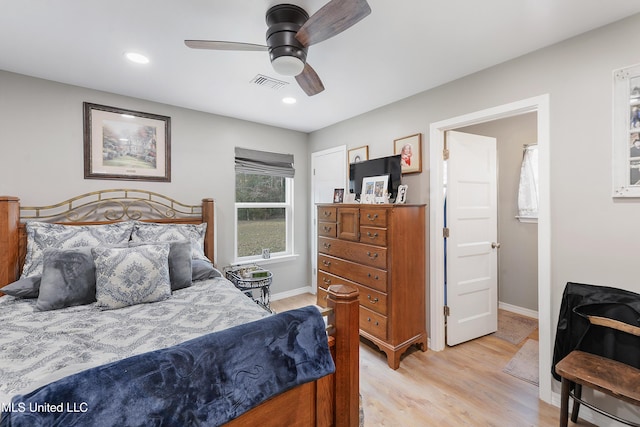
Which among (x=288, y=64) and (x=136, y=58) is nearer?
(x=288, y=64)

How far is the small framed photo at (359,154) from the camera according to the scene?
340 cm

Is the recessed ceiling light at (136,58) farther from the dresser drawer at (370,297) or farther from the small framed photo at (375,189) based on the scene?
the dresser drawer at (370,297)

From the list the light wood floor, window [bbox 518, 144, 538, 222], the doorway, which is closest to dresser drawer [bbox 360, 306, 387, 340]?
the light wood floor

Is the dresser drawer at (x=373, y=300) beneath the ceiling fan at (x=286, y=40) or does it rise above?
beneath

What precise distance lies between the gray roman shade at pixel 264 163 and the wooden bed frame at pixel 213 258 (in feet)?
2.47

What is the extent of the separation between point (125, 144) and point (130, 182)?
1.30 feet

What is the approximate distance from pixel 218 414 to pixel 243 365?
14 centimetres

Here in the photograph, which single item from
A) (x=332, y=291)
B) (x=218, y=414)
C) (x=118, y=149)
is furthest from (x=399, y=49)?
(x=118, y=149)

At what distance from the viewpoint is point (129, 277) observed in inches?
71.9

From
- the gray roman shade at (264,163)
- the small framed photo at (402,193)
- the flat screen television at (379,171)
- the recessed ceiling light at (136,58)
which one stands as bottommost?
the small framed photo at (402,193)

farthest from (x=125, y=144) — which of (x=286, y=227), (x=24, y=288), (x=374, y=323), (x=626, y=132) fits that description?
(x=626, y=132)

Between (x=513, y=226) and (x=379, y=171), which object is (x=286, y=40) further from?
(x=513, y=226)

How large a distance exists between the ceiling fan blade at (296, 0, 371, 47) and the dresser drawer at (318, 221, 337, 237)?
1882mm

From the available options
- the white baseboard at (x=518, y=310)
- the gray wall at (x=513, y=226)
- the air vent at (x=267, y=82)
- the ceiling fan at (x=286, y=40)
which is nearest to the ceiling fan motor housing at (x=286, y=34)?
the ceiling fan at (x=286, y=40)
